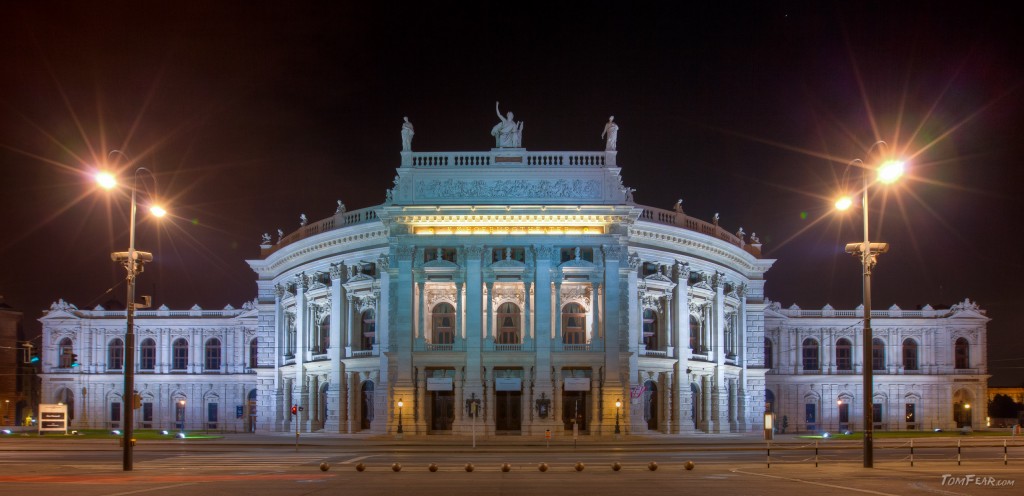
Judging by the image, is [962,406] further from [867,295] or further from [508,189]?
[867,295]

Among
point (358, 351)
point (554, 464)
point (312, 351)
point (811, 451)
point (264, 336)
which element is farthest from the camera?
point (264, 336)

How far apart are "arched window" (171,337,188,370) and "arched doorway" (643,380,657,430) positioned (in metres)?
50.7

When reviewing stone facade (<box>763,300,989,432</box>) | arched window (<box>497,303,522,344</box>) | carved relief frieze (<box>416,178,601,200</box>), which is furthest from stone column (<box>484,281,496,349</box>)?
stone facade (<box>763,300,989,432</box>)

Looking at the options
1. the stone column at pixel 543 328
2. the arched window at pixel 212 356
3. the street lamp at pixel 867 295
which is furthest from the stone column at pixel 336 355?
the street lamp at pixel 867 295

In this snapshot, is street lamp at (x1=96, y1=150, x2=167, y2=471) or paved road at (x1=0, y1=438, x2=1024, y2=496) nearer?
paved road at (x1=0, y1=438, x2=1024, y2=496)

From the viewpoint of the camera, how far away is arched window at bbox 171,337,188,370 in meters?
104

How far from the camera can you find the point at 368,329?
76.5 m

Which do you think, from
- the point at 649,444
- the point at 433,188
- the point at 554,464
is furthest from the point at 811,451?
the point at 433,188

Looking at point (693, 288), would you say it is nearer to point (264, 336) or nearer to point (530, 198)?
point (530, 198)

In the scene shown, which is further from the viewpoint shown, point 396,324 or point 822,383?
point 822,383

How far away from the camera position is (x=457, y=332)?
6925 cm

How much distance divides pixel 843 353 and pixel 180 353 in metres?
64.2

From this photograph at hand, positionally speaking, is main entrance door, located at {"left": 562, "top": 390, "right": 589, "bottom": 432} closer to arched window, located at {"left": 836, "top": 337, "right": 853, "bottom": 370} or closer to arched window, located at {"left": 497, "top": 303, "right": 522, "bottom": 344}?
arched window, located at {"left": 497, "top": 303, "right": 522, "bottom": 344}

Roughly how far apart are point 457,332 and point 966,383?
54980mm
